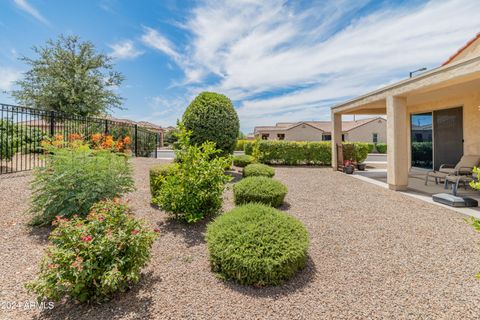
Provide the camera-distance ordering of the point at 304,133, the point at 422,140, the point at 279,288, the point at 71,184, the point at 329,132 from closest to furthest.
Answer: the point at 279,288
the point at 71,184
the point at 422,140
the point at 304,133
the point at 329,132

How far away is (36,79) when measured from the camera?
1436cm

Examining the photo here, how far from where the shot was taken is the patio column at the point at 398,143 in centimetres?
677

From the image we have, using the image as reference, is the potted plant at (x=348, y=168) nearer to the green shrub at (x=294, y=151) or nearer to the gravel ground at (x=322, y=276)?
the green shrub at (x=294, y=151)

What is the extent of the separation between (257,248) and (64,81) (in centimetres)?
1754

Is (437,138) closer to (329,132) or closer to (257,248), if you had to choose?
(257,248)

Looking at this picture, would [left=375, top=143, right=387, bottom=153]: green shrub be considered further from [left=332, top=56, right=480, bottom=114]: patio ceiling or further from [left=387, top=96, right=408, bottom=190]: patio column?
[left=387, top=96, right=408, bottom=190]: patio column

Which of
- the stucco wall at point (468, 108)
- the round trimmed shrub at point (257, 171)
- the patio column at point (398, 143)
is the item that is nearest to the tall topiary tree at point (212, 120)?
the round trimmed shrub at point (257, 171)

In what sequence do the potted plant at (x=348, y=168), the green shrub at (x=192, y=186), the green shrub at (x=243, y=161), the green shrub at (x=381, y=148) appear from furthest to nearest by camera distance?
the green shrub at (x=381, y=148)
the green shrub at (x=243, y=161)
the potted plant at (x=348, y=168)
the green shrub at (x=192, y=186)

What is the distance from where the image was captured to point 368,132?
113 ft

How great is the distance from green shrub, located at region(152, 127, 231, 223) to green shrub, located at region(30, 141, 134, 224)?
3.26 feet

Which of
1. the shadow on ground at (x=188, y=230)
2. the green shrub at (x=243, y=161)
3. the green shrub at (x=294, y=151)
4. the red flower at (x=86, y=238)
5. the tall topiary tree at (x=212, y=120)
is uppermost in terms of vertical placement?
the tall topiary tree at (x=212, y=120)

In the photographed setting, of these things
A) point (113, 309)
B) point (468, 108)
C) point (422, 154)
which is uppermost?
point (468, 108)

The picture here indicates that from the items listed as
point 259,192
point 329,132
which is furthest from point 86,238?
point 329,132

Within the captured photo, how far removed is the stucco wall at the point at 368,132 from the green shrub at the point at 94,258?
37023mm
